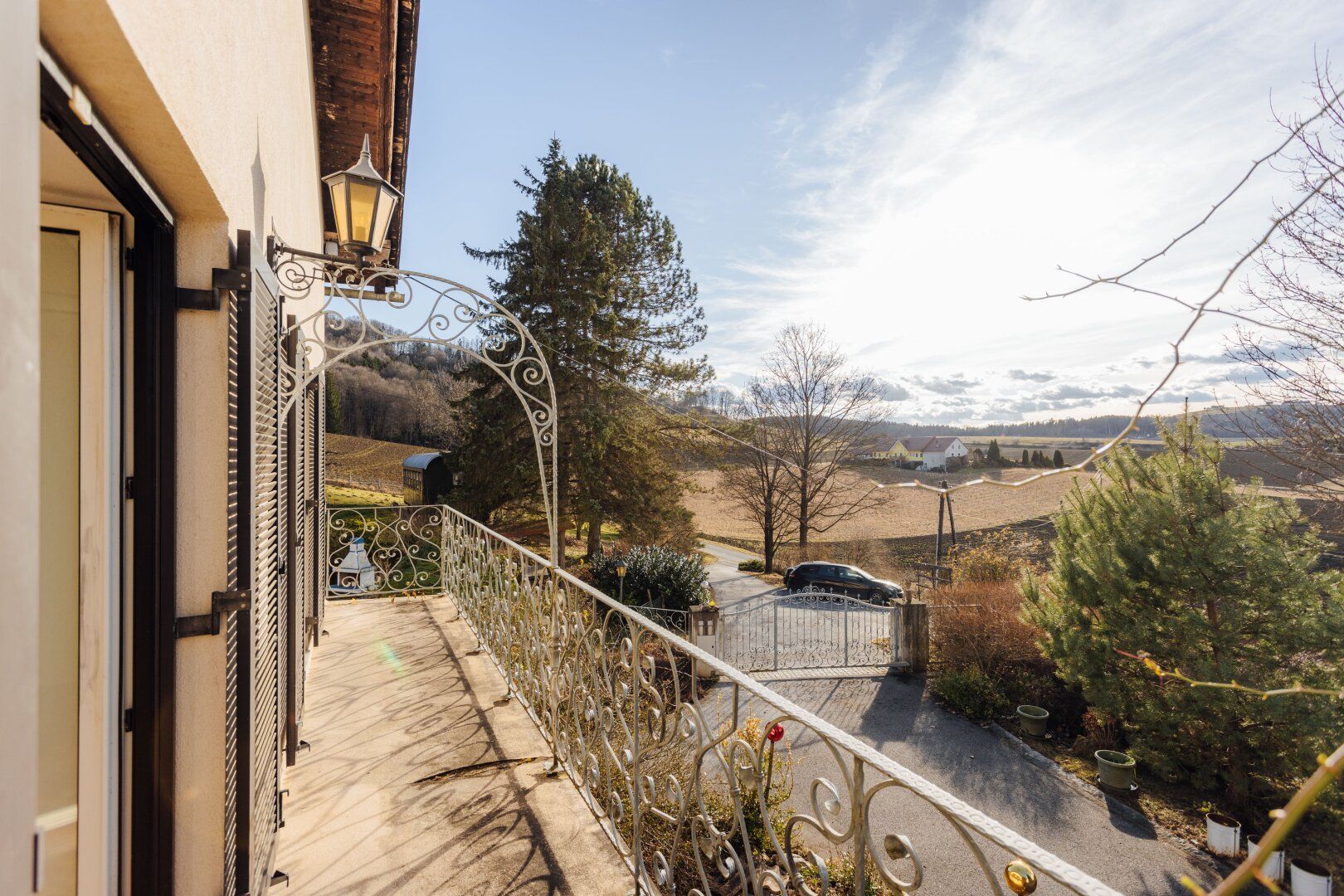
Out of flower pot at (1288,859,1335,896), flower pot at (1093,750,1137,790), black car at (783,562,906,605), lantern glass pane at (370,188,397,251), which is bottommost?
flower pot at (1288,859,1335,896)

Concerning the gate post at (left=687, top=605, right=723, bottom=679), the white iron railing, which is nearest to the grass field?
the gate post at (left=687, top=605, right=723, bottom=679)

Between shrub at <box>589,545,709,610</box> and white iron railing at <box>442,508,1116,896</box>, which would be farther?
shrub at <box>589,545,709,610</box>

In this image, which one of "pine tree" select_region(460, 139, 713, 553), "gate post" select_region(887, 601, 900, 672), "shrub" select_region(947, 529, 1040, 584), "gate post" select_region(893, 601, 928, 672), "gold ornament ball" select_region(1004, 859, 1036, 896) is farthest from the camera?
"pine tree" select_region(460, 139, 713, 553)

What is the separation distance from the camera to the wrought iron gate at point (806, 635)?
11969 millimetres

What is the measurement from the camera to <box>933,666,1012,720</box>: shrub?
10.3 m

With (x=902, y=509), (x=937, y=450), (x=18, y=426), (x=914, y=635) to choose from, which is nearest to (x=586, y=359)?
(x=937, y=450)

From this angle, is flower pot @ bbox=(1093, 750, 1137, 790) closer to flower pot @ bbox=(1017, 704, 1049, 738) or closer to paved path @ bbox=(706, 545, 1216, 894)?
paved path @ bbox=(706, 545, 1216, 894)

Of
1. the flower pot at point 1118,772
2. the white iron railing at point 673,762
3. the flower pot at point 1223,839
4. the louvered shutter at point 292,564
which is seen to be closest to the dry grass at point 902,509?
the flower pot at point 1118,772

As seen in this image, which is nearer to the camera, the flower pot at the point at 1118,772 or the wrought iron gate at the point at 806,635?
the flower pot at the point at 1118,772

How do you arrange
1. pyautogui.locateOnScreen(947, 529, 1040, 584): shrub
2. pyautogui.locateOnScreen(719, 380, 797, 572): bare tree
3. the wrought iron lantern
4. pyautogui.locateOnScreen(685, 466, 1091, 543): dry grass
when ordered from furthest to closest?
pyautogui.locateOnScreen(719, 380, 797, 572): bare tree → pyautogui.locateOnScreen(685, 466, 1091, 543): dry grass → pyautogui.locateOnScreen(947, 529, 1040, 584): shrub → the wrought iron lantern

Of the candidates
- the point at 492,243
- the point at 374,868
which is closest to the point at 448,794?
the point at 374,868

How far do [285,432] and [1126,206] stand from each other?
3.66 metres

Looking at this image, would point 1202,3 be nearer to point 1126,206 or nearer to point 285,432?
point 1126,206

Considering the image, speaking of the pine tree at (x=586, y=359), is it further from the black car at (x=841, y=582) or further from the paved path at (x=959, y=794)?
the paved path at (x=959, y=794)
